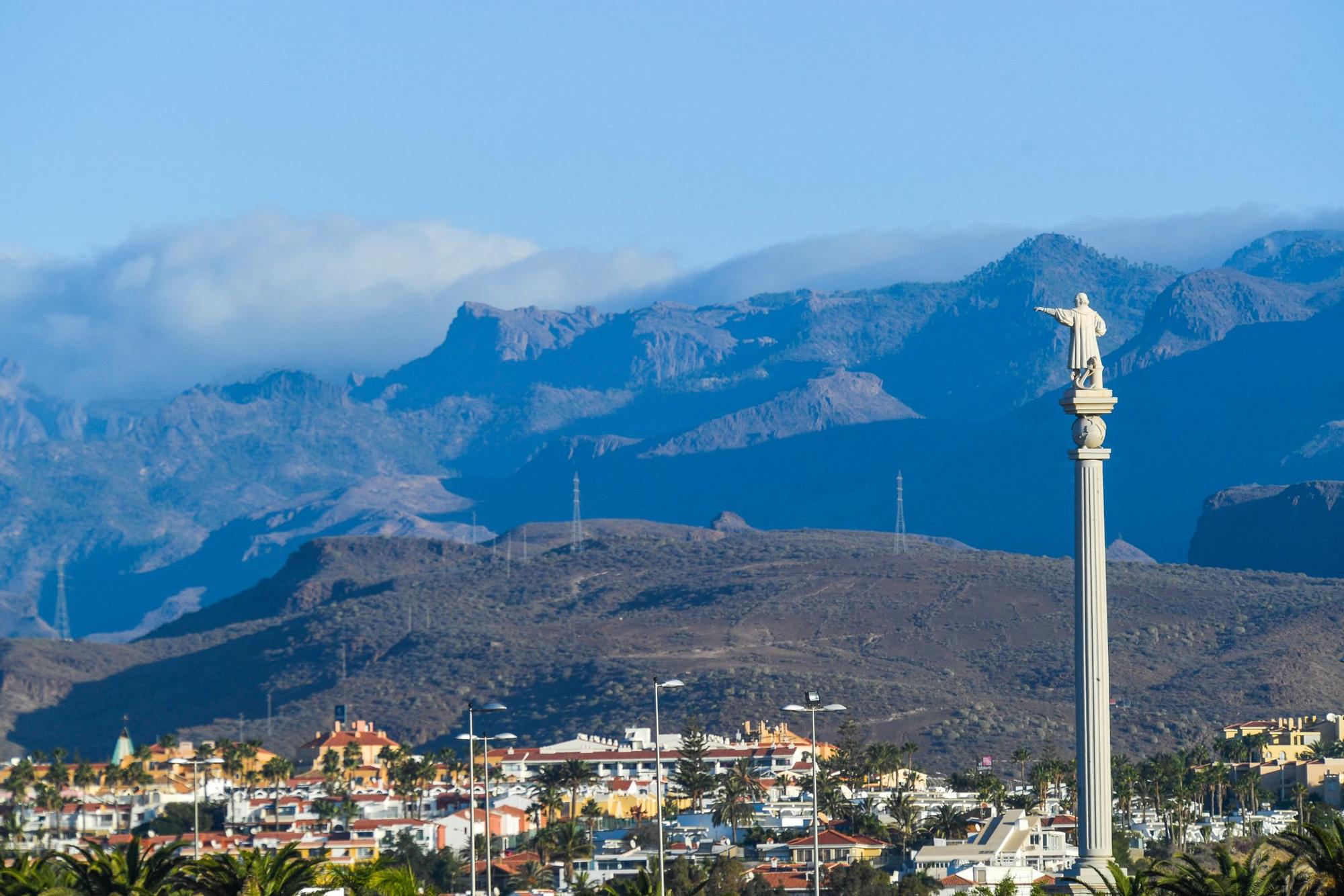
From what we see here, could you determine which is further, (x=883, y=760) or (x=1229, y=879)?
(x=883, y=760)

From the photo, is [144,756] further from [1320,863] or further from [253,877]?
[1320,863]

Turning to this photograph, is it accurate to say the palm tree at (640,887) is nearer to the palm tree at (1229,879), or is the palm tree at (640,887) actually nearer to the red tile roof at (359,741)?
the palm tree at (1229,879)

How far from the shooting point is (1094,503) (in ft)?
152

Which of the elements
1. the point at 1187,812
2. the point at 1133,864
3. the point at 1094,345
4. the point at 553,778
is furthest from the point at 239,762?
the point at 1094,345

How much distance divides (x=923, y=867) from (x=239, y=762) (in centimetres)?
7704

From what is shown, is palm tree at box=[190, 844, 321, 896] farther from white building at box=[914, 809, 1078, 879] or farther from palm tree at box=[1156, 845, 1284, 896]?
white building at box=[914, 809, 1078, 879]

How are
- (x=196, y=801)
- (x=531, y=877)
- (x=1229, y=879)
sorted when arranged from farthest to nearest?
(x=531, y=877), (x=196, y=801), (x=1229, y=879)

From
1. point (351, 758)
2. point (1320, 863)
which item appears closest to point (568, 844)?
point (351, 758)

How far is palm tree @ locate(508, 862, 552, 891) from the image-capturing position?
10469cm

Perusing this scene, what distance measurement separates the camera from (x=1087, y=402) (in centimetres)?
4603

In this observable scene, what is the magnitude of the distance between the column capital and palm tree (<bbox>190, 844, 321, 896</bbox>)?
17394mm

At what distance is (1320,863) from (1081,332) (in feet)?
33.7

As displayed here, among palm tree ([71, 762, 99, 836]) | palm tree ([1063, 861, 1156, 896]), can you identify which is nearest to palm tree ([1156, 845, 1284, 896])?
palm tree ([1063, 861, 1156, 896])

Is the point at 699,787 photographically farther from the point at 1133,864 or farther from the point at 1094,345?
the point at 1094,345
